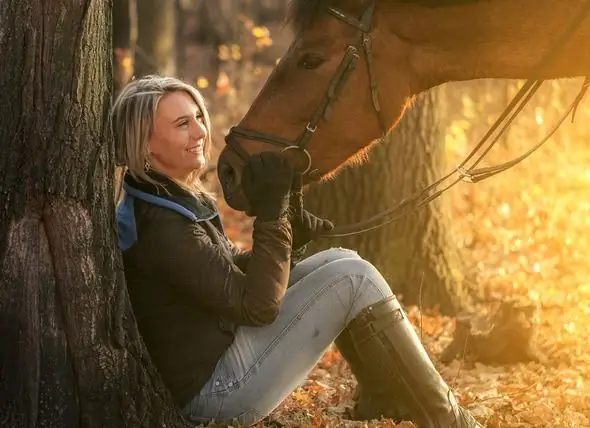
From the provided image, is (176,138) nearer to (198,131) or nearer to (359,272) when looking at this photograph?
(198,131)

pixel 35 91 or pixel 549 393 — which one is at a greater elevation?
pixel 35 91

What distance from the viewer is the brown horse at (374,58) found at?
370cm

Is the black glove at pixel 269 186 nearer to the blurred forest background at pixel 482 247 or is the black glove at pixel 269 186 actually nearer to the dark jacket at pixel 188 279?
the dark jacket at pixel 188 279

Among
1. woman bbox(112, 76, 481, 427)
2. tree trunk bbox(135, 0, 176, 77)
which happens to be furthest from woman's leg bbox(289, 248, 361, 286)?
tree trunk bbox(135, 0, 176, 77)

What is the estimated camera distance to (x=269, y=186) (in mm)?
3170

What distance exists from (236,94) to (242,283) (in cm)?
1101

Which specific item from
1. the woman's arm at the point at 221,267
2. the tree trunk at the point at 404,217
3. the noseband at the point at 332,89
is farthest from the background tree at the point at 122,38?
the woman's arm at the point at 221,267

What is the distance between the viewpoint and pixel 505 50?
3.77 meters

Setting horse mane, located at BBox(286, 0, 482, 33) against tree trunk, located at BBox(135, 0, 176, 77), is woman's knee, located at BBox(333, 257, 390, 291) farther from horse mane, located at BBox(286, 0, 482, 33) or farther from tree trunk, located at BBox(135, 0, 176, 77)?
tree trunk, located at BBox(135, 0, 176, 77)

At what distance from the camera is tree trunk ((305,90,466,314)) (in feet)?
18.9

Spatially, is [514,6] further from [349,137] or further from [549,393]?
[549,393]

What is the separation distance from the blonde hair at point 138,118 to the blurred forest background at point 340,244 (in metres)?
0.21

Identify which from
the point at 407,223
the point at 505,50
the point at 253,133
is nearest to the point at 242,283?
the point at 253,133

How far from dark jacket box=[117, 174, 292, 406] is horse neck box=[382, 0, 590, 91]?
3.52 ft
